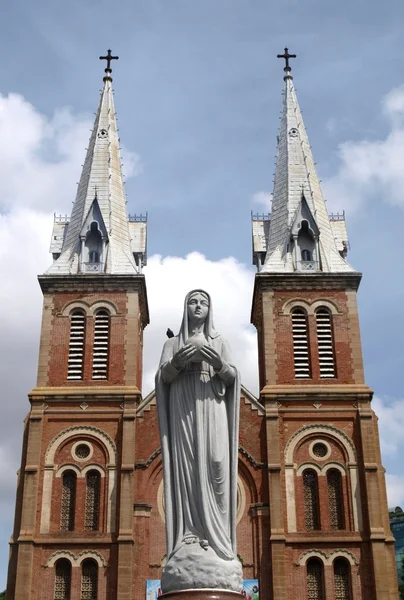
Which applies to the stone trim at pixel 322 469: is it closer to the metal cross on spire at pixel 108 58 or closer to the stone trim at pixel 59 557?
the stone trim at pixel 59 557

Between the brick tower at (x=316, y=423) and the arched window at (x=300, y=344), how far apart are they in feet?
0.14

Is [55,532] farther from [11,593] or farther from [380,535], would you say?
[380,535]

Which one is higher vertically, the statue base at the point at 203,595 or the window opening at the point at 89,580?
the window opening at the point at 89,580

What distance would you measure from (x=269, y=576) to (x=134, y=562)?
4.87m

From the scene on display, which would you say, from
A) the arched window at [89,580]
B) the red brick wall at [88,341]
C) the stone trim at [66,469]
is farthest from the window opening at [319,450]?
the arched window at [89,580]

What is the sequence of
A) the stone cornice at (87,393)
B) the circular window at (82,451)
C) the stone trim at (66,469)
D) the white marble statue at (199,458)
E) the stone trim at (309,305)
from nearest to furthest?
the white marble statue at (199,458), the stone trim at (66,469), the circular window at (82,451), the stone cornice at (87,393), the stone trim at (309,305)

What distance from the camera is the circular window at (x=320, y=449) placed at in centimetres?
3269

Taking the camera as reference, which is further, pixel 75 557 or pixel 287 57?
pixel 287 57

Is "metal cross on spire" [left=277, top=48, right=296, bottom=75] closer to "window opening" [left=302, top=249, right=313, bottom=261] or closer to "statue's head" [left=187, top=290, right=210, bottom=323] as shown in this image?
"window opening" [left=302, top=249, right=313, bottom=261]

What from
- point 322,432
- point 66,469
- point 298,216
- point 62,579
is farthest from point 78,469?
point 298,216

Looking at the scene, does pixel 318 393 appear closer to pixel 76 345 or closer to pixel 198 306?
pixel 76 345

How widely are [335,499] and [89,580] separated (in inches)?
378

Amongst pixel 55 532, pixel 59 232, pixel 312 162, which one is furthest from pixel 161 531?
pixel 312 162

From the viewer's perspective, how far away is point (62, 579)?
3050 centimetres
